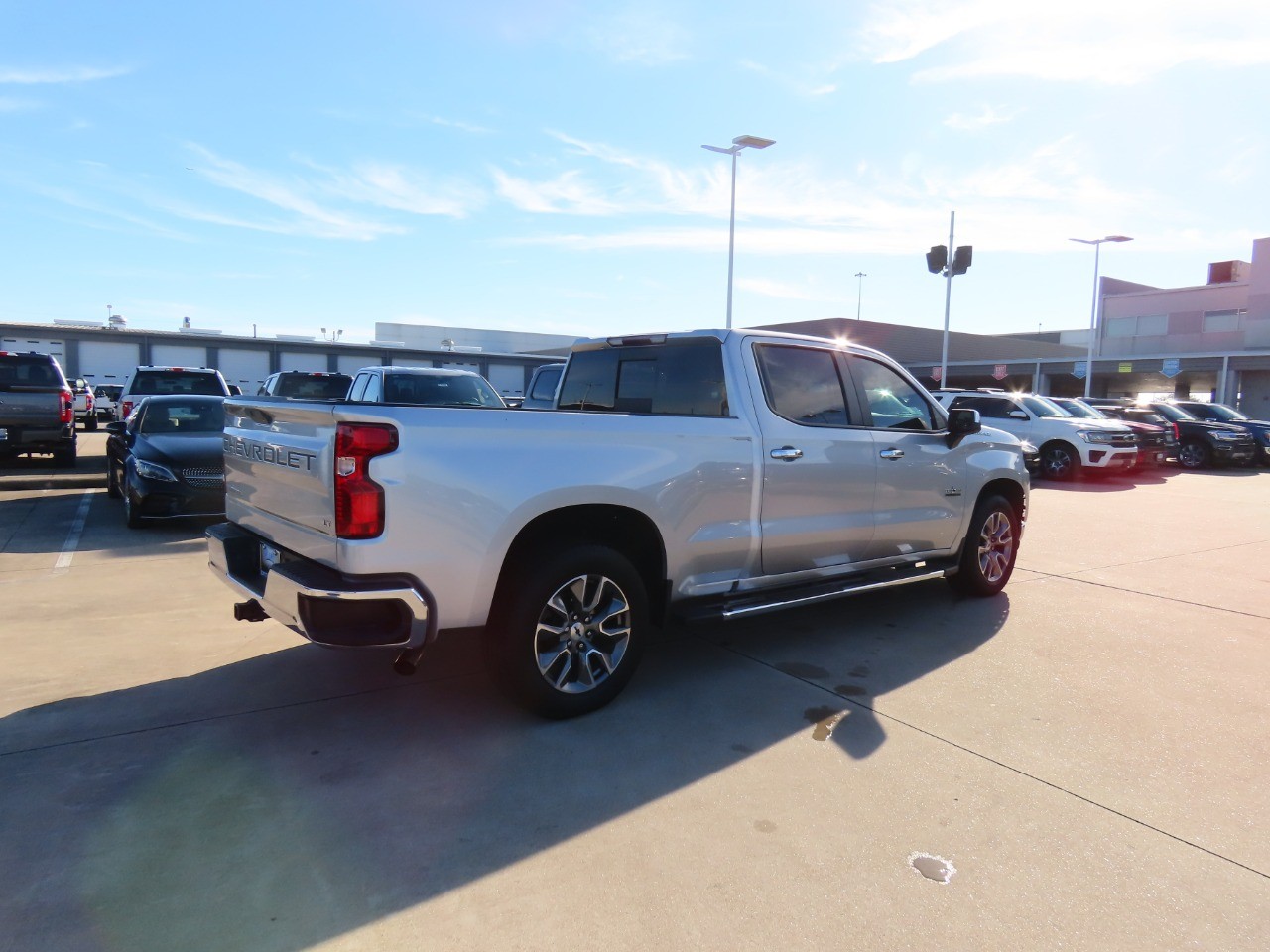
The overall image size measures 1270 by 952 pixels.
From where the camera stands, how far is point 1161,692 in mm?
4535

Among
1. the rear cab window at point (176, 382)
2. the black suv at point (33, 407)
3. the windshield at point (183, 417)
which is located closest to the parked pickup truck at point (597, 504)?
the windshield at point (183, 417)

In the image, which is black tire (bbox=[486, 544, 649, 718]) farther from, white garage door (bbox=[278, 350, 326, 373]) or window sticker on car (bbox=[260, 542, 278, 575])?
white garage door (bbox=[278, 350, 326, 373])

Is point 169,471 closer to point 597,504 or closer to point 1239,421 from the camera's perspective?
point 597,504

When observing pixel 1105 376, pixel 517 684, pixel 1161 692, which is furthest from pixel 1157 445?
pixel 1105 376

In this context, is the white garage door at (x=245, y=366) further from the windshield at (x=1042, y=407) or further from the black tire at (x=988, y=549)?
the black tire at (x=988, y=549)

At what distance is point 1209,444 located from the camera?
65.8ft

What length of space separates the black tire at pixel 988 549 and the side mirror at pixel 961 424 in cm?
74

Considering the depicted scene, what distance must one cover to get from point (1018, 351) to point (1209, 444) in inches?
1304

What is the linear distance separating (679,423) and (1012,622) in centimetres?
317

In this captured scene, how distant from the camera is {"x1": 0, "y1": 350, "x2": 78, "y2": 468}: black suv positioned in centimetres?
1296

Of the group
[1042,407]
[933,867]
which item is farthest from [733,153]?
[933,867]

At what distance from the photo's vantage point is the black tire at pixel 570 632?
146 inches

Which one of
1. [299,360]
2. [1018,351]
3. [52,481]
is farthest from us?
[1018,351]

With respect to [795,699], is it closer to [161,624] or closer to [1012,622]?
[1012,622]
